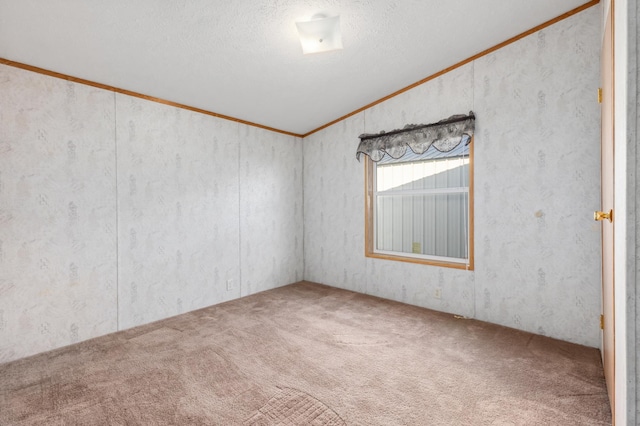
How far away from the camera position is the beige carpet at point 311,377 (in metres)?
1.75

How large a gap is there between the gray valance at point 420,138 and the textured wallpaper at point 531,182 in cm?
12

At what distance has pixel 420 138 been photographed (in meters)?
3.46

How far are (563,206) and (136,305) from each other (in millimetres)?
4032

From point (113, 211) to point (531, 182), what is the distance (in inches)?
152

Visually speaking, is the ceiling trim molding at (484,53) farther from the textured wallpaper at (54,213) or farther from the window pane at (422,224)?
the textured wallpaper at (54,213)

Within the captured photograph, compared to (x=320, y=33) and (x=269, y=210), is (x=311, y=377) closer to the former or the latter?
(x=320, y=33)

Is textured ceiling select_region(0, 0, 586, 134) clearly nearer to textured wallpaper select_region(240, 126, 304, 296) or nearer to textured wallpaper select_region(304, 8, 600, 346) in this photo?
textured wallpaper select_region(304, 8, 600, 346)

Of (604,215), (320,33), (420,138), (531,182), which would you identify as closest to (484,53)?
(420,138)

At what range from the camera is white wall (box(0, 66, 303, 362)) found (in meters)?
2.44

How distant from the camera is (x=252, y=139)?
4172 millimetres

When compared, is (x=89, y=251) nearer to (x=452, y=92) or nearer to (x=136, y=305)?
(x=136, y=305)

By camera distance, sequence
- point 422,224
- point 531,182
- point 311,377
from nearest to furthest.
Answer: point 311,377 < point 531,182 < point 422,224

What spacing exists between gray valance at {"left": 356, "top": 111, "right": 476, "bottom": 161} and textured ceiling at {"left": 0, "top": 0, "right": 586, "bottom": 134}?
562mm

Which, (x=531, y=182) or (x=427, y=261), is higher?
(x=531, y=182)
